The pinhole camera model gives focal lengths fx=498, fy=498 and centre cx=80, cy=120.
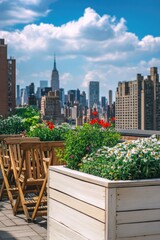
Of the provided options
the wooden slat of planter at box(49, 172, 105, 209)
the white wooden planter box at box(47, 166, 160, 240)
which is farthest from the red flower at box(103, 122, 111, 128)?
the white wooden planter box at box(47, 166, 160, 240)

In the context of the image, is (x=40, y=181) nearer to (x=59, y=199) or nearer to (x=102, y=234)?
(x=59, y=199)

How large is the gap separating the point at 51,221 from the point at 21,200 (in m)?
1.61

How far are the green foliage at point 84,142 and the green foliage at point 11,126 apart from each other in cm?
444

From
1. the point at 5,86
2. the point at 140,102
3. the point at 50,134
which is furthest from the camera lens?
the point at 5,86

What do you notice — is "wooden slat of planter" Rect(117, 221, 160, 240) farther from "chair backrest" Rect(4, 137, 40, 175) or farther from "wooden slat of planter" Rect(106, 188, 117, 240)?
"chair backrest" Rect(4, 137, 40, 175)

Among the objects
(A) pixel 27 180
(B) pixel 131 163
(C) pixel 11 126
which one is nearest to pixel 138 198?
(B) pixel 131 163

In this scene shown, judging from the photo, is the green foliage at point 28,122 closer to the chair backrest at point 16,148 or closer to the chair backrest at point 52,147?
the chair backrest at point 16,148

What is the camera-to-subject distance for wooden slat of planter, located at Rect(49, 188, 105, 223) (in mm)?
3202

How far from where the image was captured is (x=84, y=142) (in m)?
4.91

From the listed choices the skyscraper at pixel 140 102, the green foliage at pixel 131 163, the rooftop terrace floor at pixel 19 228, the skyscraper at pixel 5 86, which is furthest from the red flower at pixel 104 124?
the skyscraper at pixel 140 102

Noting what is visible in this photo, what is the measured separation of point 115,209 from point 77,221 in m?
0.46

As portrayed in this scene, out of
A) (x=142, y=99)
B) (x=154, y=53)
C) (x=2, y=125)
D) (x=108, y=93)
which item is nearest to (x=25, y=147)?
(x=2, y=125)

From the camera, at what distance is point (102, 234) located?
3176mm

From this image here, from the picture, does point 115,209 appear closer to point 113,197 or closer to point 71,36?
point 113,197
